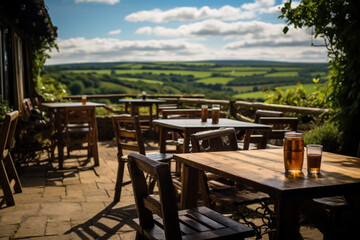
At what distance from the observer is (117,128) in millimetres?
4453

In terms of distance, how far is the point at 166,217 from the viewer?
62.5 inches

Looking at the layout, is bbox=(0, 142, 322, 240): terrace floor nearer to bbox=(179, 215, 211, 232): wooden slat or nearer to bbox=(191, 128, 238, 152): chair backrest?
bbox=(191, 128, 238, 152): chair backrest

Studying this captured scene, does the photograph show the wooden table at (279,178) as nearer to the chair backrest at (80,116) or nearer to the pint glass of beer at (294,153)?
the pint glass of beer at (294,153)

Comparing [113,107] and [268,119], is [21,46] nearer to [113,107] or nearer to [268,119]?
[113,107]

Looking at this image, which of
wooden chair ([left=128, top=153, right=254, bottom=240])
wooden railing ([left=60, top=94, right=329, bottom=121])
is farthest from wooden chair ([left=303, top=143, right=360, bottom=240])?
wooden railing ([left=60, top=94, right=329, bottom=121])

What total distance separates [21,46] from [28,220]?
6249 mm

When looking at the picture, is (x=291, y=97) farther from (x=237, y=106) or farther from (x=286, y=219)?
(x=286, y=219)

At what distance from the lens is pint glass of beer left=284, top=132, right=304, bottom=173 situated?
6.18 ft

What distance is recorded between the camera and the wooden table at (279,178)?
1.63 m

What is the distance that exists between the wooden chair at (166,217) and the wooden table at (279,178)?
0.28 m

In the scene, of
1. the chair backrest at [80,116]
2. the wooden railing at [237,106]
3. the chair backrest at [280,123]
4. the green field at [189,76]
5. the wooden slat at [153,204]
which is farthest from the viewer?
the green field at [189,76]

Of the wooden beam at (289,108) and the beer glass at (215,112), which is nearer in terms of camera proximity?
the beer glass at (215,112)

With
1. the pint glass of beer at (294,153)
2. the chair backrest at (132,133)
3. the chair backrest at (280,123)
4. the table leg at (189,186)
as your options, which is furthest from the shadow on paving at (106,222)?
the pint glass of beer at (294,153)

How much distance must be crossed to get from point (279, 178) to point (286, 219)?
224mm
